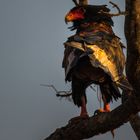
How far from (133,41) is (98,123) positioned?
1.52 m

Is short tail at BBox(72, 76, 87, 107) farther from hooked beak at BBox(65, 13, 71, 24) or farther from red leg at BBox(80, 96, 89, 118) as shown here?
hooked beak at BBox(65, 13, 71, 24)

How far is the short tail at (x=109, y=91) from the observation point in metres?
8.45

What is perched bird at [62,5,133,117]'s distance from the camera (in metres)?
7.61

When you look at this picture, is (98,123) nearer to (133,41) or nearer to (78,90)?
(133,41)

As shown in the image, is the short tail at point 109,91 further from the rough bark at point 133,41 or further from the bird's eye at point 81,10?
the rough bark at point 133,41

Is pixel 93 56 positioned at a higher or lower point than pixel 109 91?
higher

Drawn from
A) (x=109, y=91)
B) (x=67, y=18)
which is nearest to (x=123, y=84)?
(x=109, y=91)

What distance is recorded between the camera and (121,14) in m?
6.10

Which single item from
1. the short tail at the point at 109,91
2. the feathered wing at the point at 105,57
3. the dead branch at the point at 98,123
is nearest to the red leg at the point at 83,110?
the short tail at the point at 109,91

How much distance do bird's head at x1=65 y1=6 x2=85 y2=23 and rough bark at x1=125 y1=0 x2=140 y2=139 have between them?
110 inches

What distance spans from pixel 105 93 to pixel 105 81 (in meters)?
0.46

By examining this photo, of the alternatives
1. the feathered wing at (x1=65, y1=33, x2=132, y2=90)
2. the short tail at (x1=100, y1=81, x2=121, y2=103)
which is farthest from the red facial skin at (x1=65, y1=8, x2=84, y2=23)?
the short tail at (x1=100, y1=81, x2=121, y2=103)

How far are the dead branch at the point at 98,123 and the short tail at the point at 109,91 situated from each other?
108cm

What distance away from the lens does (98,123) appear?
6930 mm
